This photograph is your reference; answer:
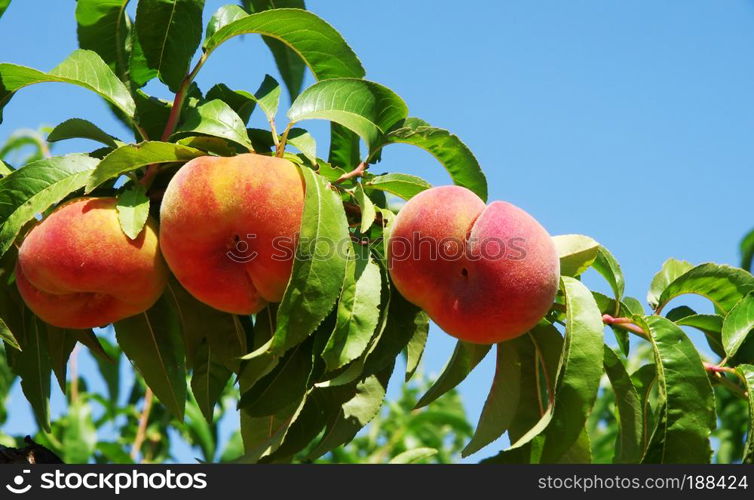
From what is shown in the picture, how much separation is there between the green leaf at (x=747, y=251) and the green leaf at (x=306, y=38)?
1762 millimetres

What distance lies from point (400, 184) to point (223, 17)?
51 centimetres

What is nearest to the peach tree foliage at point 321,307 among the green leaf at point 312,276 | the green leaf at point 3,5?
the green leaf at point 312,276

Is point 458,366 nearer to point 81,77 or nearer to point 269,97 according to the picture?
point 269,97

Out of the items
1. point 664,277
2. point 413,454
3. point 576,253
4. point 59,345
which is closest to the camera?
point 576,253

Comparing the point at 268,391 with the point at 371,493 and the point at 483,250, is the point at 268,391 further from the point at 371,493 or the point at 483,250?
the point at 483,250

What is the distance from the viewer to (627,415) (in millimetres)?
1487

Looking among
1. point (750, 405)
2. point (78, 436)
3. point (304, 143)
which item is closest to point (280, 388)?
point (304, 143)

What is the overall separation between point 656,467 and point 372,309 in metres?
0.50

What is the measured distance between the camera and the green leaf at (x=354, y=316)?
125 cm

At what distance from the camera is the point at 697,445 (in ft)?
4.39

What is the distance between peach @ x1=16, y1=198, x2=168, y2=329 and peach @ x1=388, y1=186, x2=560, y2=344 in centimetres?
40

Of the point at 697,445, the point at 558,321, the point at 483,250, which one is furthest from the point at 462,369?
the point at 697,445

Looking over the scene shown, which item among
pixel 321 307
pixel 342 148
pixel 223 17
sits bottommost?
pixel 321 307

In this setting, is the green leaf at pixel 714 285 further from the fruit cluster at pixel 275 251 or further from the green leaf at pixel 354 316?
the green leaf at pixel 354 316
